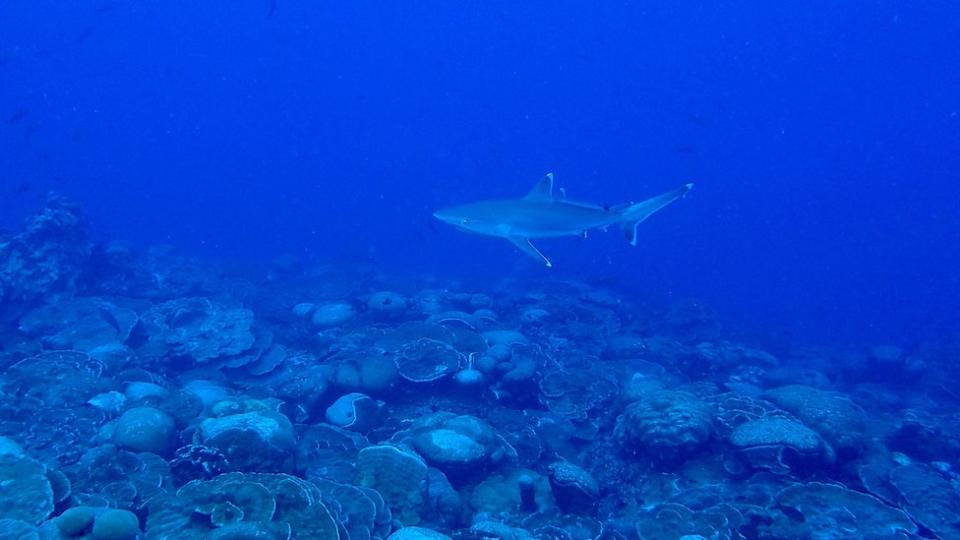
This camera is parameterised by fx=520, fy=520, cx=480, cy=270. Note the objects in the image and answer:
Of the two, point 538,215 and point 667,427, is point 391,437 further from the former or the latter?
point 538,215

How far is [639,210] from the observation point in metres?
9.10

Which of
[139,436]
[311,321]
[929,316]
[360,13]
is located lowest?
[929,316]

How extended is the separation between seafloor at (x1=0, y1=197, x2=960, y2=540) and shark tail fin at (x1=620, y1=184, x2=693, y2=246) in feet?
9.22

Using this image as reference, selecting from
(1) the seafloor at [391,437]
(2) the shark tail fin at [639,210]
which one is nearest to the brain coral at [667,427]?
(1) the seafloor at [391,437]

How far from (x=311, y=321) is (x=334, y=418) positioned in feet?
20.5

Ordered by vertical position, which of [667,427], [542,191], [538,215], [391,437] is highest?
[542,191]

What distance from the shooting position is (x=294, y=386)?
9367 mm

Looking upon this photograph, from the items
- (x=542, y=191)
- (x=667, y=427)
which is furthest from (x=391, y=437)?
(x=542, y=191)

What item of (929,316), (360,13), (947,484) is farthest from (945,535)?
(360,13)

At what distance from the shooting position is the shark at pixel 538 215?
883 centimetres

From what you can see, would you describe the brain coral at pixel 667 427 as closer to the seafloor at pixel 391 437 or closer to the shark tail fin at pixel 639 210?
the seafloor at pixel 391 437

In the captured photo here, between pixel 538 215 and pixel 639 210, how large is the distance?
5.89 feet

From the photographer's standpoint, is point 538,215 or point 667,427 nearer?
point 667,427

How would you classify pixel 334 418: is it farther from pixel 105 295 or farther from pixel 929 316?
pixel 929 316
